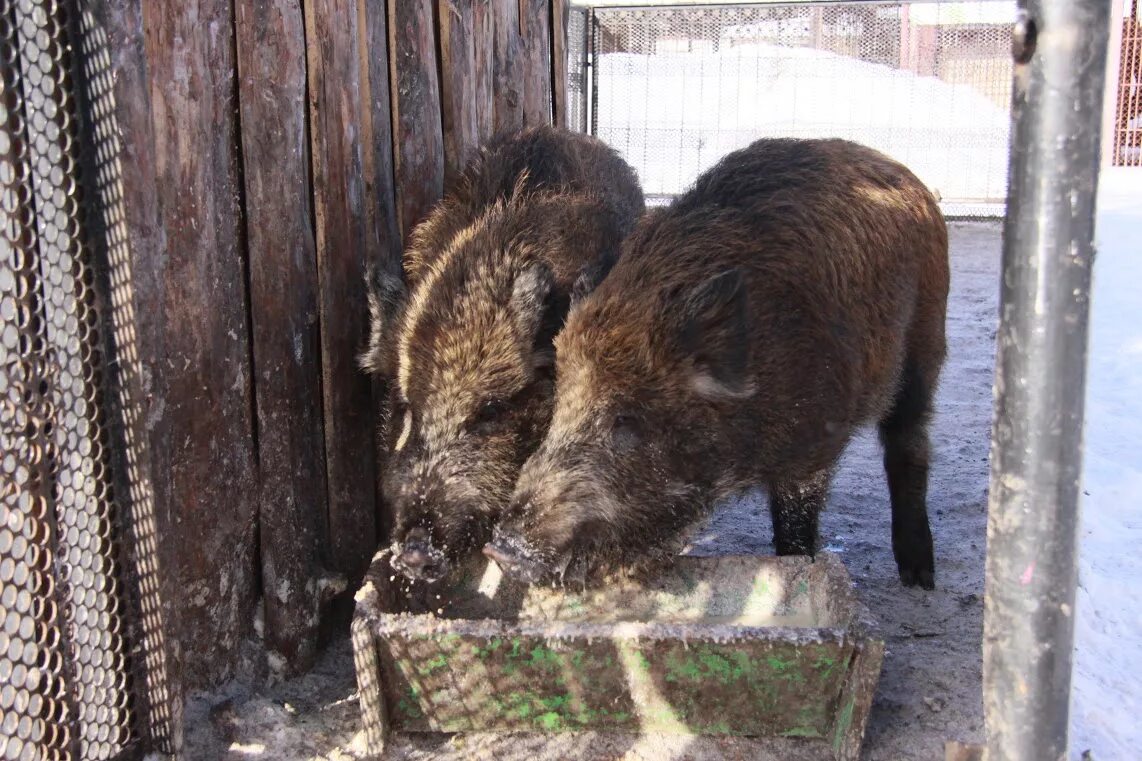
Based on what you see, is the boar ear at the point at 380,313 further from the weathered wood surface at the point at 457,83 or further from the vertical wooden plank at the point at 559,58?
the vertical wooden plank at the point at 559,58

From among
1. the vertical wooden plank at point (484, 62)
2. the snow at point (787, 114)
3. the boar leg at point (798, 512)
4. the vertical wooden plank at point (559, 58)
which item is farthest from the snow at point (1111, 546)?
the snow at point (787, 114)

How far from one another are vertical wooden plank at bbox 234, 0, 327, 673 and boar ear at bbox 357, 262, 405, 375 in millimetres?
248

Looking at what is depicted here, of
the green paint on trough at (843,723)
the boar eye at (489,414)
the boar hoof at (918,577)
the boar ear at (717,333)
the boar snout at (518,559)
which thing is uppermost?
the boar ear at (717,333)

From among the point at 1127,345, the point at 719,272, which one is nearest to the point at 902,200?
the point at 719,272

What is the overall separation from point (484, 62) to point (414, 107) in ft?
3.29

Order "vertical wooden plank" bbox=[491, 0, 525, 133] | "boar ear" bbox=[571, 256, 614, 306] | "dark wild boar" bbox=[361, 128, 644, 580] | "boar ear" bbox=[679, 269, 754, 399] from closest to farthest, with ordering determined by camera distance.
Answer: "boar ear" bbox=[679, 269, 754, 399] < "dark wild boar" bbox=[361, 128, 644, 580] < "boar ear" bbox=[571, 256, 614, 306] < "vertical wooden plank" bbox=[491, 0, 525, 133]

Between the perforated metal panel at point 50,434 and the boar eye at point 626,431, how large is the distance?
1.47 meters

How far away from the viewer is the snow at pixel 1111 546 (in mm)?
2982

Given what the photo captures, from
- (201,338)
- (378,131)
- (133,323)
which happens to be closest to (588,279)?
(378,131)

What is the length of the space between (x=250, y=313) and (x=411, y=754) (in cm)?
137

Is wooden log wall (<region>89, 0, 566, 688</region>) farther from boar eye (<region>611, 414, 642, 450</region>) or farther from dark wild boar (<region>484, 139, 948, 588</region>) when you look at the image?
boar eye (<region>611, 414, 642, 450</region>)

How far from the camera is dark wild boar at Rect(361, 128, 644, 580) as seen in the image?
353 centimetres

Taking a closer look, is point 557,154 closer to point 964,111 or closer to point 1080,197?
point 1080,197

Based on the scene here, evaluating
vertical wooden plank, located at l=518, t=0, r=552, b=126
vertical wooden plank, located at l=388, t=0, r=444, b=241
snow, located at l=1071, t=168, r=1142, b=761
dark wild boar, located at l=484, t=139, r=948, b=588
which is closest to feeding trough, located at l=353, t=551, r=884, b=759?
dark wild boar, located at l=484, t=139, r=948, b=588
